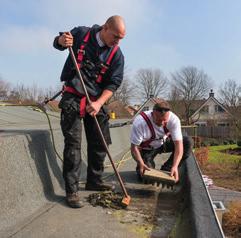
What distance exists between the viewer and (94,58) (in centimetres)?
390

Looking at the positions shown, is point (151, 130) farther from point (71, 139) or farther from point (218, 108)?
point (218, 108)

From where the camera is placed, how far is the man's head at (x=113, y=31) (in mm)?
3684

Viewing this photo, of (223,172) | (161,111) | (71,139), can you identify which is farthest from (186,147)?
(223,172)

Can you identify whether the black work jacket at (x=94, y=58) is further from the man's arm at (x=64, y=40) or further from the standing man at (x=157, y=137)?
the standing man at (x=157, y=137)

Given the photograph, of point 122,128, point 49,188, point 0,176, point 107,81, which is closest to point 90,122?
point 107,81

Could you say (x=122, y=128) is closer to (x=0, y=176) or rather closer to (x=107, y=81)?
(x=107, y=81)

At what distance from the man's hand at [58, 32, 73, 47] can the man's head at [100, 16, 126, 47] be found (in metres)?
0.30

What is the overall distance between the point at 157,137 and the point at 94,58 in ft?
4.77

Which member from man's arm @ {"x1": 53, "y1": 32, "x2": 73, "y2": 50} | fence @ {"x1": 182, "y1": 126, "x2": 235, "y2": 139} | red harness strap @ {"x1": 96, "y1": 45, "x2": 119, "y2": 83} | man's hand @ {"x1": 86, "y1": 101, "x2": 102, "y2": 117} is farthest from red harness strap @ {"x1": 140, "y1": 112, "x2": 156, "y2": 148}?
fence @ {"x1": 182, "y1": 126, "x2": 235, "y2": 139}

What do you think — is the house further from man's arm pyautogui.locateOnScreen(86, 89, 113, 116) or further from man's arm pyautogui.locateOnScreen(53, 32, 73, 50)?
man's arm pyautogui.locateOnScreen(53, 32, 73, 50)

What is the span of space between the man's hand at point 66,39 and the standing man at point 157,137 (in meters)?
1.27

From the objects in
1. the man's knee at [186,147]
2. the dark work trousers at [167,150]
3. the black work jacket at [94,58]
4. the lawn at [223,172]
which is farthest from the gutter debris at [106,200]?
the lawn at [223,172]

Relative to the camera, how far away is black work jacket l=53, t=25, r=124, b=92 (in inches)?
153

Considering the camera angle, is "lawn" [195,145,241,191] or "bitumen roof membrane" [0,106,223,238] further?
"lawn" [195,145,241,191]
